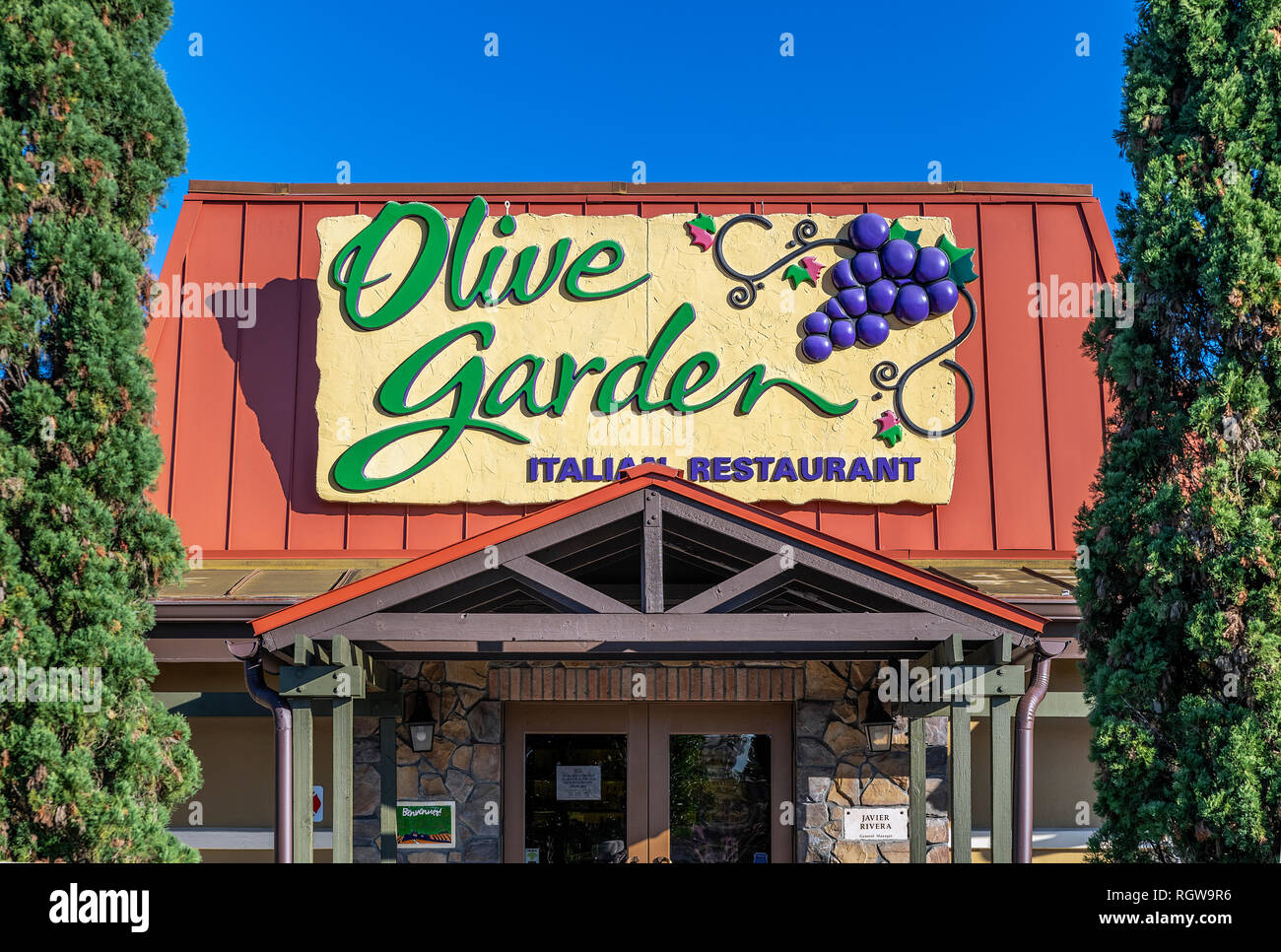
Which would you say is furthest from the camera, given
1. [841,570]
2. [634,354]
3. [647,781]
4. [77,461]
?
[634,354]

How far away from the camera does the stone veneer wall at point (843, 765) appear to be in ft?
26.5

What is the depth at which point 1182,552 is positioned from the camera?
5027 millimetres

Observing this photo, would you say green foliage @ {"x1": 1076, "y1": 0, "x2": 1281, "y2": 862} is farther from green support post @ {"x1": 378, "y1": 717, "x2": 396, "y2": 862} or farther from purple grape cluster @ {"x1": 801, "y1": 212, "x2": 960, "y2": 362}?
green support post @ {"x1": 378, "y1": 717, "x2": 396, "y2": 862}

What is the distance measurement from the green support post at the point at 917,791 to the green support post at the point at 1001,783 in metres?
0.88

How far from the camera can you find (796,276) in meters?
9.14

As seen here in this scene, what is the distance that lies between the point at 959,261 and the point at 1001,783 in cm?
460

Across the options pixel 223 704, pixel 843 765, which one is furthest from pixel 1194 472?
pixel 223 704

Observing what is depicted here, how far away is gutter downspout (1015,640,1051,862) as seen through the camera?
617 centimetres

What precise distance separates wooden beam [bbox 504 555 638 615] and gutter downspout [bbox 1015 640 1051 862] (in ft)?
7.59

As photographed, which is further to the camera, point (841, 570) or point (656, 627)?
point (841, 570)

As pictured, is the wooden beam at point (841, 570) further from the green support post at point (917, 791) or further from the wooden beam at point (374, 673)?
the wooden beam at point (374, 673)

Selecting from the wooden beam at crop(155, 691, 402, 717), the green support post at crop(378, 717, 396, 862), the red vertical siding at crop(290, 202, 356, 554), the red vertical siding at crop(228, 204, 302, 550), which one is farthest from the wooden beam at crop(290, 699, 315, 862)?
the red vertical siding at crop(228, 204, 302, 550)

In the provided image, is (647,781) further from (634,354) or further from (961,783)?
(634,354)
